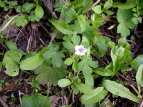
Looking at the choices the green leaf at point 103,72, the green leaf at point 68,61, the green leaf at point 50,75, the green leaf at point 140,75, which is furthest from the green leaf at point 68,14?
the green leaf at point 140,75

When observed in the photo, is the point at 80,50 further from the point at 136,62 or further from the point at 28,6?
the point at 28,6

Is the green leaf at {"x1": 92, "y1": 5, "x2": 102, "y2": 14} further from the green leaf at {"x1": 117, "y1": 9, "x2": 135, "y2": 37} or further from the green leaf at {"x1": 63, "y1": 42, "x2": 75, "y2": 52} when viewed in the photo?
the green leaf at {"x1": 63, "y1": 42, "x2": 75, "y2": 52}

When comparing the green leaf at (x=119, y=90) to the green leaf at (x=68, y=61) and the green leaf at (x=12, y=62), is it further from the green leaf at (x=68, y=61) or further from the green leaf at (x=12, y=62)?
the green leaf at (x=12, y=62)

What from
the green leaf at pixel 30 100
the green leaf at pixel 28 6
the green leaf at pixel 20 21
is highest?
the green leaf at pixel 28 6

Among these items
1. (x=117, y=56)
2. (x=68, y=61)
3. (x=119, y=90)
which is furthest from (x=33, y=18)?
(x=119, y=90)

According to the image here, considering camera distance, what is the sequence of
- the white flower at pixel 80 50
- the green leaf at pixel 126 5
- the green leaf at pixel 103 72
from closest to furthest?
the white flower at pixel 80 50
the green leaf at pixel 103 72
the green leaf at pixel 126 5
